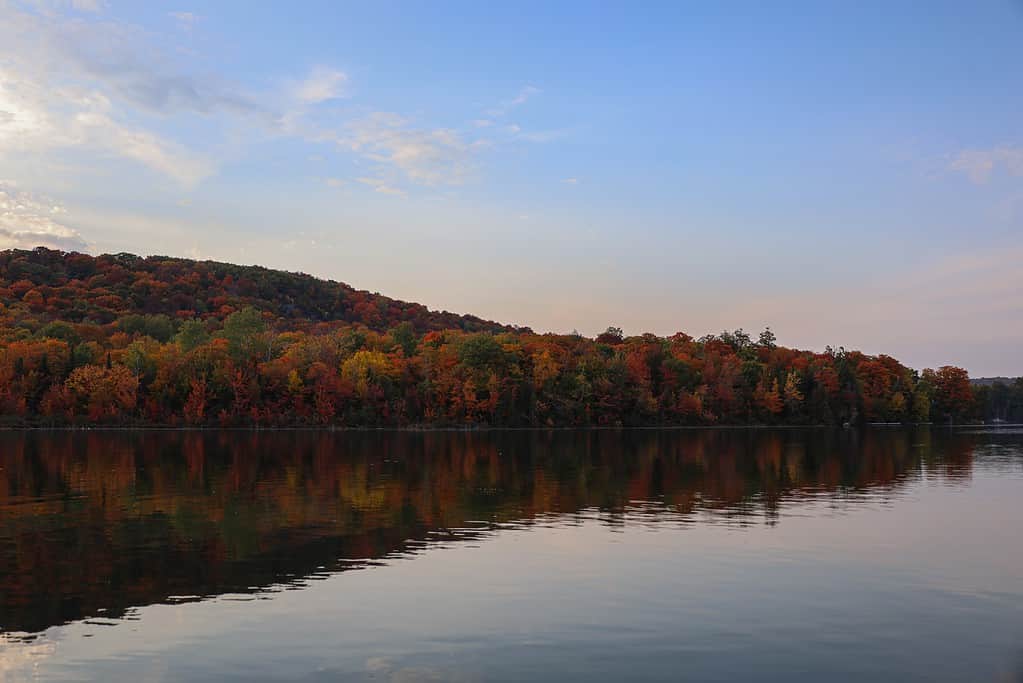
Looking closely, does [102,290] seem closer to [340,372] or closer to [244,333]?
[244,333]

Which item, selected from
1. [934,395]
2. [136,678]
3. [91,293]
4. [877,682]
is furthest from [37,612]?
[934,395]

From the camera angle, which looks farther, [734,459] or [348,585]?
[734,459]

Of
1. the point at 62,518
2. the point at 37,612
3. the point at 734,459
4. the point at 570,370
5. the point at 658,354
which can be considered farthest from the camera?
the point at 658,354

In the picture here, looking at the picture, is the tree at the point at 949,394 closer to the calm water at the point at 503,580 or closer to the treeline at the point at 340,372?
the treeline at the point at 340,372

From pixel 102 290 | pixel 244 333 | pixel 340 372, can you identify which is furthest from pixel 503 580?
pixel 102 290

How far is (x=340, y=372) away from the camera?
5458 inches

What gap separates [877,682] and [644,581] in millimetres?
8355

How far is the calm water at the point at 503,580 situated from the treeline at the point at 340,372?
276 ft

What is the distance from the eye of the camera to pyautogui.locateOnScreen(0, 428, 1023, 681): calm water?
16047 millimetres

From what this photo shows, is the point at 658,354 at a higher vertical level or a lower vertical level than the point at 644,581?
higher

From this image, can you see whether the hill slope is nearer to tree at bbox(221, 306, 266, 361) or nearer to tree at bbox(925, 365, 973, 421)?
tree at bbox(221, 306, 266, 361)

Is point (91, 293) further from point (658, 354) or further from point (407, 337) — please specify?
point (658, 354)

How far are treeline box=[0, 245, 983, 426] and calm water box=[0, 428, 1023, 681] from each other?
8400 centimetres

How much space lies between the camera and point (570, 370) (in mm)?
151875
